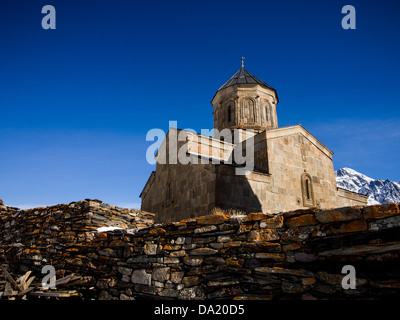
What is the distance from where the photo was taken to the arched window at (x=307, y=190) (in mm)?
10569

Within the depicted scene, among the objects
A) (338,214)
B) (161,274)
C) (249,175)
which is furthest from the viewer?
(249,175)

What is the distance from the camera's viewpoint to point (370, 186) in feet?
335

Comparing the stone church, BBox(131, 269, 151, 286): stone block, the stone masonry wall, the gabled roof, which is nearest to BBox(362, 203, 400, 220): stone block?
the stone masonry wall

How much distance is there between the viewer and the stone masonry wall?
243cm

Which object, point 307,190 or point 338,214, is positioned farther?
point 307,190

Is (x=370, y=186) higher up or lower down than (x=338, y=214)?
higher up

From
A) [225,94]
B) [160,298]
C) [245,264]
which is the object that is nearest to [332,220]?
[245,264]

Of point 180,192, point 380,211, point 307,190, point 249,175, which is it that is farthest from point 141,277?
point 307,190

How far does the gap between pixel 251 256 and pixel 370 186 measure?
119m

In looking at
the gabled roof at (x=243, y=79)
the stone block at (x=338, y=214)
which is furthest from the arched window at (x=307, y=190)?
the stone block at (x=338, y=214)

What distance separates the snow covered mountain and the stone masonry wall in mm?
91791

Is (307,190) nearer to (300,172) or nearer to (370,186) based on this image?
(300,172)
